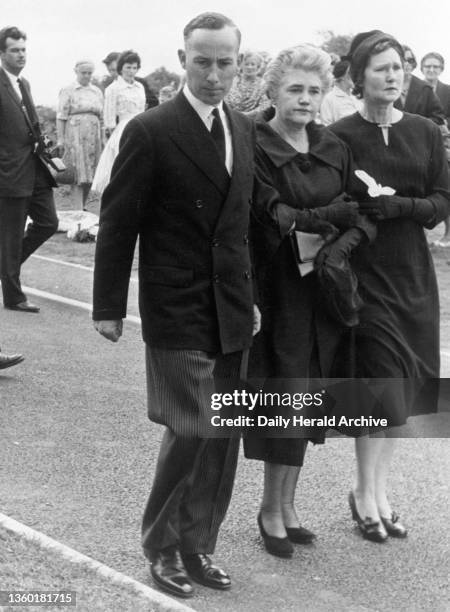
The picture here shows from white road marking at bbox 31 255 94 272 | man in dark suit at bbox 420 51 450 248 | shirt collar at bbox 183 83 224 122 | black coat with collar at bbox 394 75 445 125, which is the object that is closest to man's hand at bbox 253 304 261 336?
shirt collar at bbox 183 83 224 122

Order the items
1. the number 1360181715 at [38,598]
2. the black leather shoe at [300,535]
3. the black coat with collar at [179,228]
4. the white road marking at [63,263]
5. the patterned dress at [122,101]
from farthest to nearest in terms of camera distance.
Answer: the patterned dress at [122,101], the white road marking at [63,263], the black leather shoe at [300,535], the black coat with collar at [179,228], the number 1360181715 at [38,598]

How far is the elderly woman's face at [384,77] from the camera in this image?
4480 millimetres

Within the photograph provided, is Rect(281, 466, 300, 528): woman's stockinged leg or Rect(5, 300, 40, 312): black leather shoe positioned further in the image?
Rect(5, 300, 40, 312): black leather shoe

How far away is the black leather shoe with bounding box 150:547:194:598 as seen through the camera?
387cm

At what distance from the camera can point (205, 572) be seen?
157 inches

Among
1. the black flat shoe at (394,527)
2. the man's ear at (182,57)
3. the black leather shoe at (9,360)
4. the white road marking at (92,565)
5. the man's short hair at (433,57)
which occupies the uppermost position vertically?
the man's ear at (182,57)

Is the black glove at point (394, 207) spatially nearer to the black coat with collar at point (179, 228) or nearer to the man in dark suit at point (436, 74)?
the black coat with collar at point (179, 228)

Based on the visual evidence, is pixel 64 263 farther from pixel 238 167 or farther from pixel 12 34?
pixel 238 167

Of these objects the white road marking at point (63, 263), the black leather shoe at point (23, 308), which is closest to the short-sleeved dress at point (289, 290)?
the black leather shoe at point (23, 308)

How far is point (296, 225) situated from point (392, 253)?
50 cm

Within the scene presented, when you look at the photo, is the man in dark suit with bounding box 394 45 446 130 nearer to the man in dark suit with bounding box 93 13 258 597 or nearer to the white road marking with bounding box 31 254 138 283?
the white road marking with bounding box 31 254 138 283

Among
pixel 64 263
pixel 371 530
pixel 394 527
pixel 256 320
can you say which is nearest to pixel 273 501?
pixel 371 530

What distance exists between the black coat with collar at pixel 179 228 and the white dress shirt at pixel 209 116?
2 centimetres

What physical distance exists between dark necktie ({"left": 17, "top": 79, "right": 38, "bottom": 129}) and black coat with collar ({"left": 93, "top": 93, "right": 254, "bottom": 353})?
508 cm
